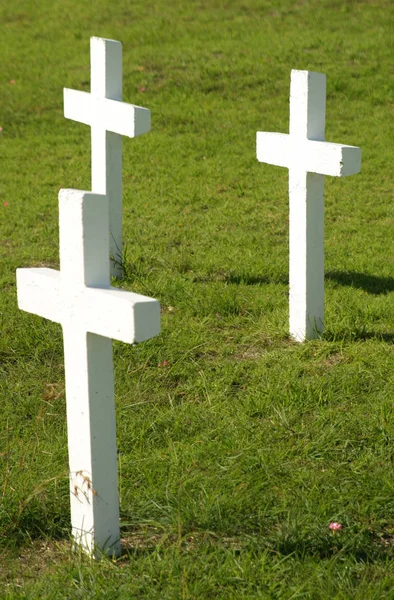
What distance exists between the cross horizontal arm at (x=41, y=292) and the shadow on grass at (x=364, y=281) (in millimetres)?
2960

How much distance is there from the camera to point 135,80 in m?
10.4

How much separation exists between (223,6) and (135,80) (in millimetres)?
2884

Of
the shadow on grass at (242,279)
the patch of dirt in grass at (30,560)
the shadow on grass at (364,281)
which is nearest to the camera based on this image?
the patch of dirt in grass at (30,560)

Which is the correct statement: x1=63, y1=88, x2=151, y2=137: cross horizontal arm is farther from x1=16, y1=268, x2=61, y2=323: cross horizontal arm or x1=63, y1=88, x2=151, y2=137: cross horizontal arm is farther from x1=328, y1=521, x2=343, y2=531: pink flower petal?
x1=328, y1=521, x2=343, y2=531: pink flower petal

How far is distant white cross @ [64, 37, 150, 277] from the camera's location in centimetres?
527

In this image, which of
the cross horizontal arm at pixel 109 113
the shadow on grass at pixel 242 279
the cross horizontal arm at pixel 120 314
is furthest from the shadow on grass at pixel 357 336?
the cross horizontal arm at pixel 120 314

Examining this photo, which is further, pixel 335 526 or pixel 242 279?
pixel 242 279

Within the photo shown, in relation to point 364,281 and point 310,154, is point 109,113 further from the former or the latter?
point 364,281

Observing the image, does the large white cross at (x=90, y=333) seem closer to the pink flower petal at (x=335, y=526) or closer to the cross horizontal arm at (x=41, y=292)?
the cross horizontal arm at (x=41, y=292)

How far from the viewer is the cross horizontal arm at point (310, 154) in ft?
14.2

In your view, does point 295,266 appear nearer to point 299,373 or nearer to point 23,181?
point 299,373

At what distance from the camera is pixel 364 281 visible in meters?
5.64

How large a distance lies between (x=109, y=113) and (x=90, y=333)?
9.71ft

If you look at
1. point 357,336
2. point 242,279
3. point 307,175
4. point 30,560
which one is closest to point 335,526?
point 30,560
